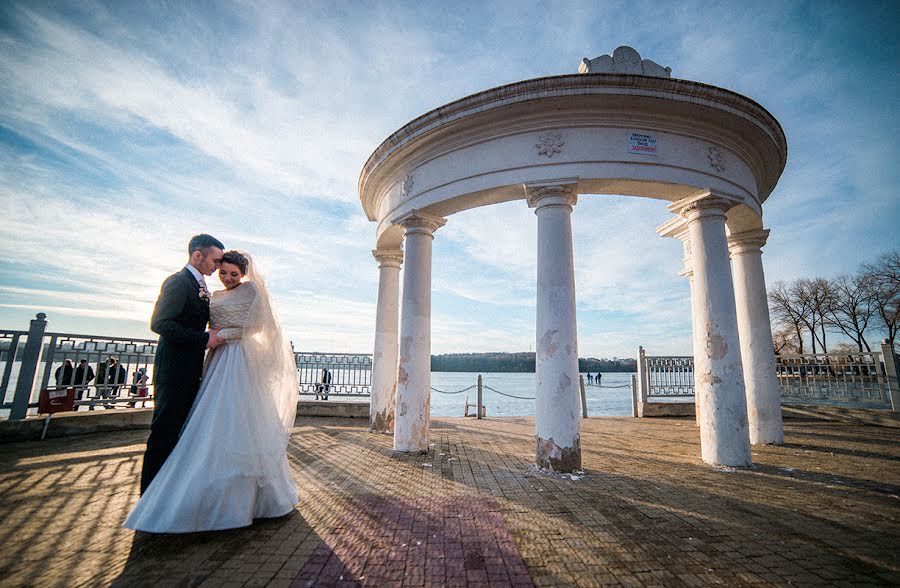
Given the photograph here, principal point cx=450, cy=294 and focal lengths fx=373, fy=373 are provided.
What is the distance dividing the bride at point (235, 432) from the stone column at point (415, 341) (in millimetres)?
3064

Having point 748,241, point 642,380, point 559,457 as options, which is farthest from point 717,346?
point 642,380

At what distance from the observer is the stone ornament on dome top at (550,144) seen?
235 inches

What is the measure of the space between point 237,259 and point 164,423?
1.58m

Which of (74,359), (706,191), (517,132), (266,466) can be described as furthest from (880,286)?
(74,359)

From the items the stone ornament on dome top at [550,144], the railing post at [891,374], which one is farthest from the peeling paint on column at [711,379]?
the railing post at [891,374]

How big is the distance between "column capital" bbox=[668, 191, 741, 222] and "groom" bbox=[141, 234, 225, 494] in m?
7.03

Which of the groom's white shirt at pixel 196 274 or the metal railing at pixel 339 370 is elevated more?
the groom's white shirt at pixel 196 274

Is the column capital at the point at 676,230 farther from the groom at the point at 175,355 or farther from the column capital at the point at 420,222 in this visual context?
the groom at the point at 175,355

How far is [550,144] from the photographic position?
598 cm

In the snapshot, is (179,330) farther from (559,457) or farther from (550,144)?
(550,144)

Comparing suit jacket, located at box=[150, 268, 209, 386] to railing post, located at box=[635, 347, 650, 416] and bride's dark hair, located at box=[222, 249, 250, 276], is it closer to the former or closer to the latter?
bride's dark hair, located at box=[222, 249, 250, 276]

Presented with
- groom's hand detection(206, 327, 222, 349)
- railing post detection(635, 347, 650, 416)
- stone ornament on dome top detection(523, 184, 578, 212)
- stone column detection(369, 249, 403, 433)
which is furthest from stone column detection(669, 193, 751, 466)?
railing post detection(635, 347, 650, 416)

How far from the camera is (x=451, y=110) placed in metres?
6.32

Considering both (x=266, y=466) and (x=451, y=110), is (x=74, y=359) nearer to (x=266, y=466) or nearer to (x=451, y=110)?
(x=266, y=466)
